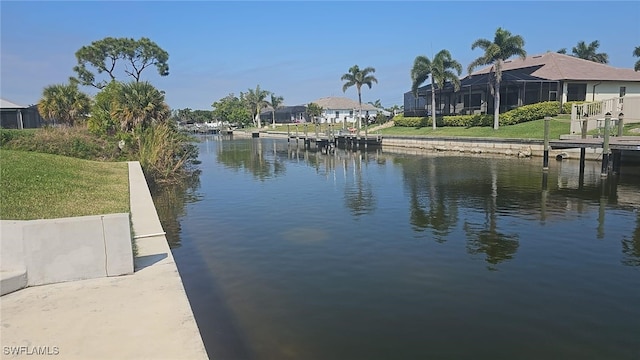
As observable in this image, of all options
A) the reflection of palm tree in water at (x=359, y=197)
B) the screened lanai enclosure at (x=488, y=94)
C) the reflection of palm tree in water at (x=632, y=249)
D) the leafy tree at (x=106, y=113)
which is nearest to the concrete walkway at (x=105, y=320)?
the reflection of palm tree in water at (x=632, y=249)

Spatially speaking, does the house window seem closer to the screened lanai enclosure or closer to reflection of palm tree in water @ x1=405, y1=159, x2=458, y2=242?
the screened lanai enclosure

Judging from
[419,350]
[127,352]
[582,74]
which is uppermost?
[582,74]

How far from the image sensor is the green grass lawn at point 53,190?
9992 mm

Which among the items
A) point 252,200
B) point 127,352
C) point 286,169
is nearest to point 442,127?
point 286,169

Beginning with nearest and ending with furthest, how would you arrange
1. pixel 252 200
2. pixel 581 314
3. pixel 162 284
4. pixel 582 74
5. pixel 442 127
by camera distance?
pixel 162 284 < pixel 581 314 < pixel 252 200 < pixel 582 74 < pixel 442 127

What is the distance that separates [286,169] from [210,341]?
2579 cm

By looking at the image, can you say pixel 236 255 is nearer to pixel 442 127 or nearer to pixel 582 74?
pixel 442 127

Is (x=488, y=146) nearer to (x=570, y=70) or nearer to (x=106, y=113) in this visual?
(x=570, y=70)

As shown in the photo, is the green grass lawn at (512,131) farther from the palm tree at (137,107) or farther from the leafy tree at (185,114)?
the leafy tree at (185,114)

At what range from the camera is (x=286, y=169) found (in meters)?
32.9

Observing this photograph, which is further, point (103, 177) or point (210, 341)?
point (103, 177)

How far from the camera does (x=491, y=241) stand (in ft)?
41.5

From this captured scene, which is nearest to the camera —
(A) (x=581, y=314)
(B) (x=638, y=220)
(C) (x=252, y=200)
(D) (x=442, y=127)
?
(A) (x=581, y=314)

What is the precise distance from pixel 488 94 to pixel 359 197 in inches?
1513
